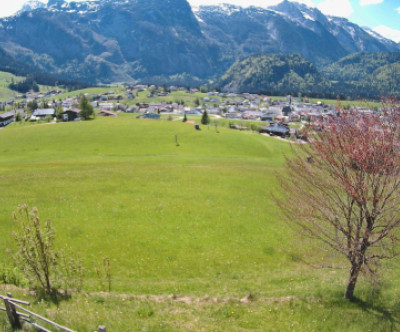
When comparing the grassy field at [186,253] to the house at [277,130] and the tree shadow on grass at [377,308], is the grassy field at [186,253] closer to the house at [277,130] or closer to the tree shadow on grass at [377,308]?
the tree shadow on grass at [377,308]

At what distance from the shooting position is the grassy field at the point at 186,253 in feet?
50.6

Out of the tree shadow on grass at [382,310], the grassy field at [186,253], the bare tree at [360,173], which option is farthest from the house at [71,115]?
the tree shadow on grass at [382,310]

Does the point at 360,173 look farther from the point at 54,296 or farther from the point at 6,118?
the point at 6,118

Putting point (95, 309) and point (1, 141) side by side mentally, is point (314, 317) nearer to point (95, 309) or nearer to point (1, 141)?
point (95, 309)

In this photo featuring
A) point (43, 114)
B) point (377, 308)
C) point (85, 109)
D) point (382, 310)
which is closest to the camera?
point (382, 310)

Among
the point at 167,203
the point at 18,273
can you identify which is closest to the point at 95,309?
the point at 18,273

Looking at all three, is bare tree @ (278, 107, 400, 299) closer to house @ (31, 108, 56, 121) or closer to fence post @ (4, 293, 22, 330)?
fence post @ (4, 293, 22, 330)

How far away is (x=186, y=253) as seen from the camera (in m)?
25.3

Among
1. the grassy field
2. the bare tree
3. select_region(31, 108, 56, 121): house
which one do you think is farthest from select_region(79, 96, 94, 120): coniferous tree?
the bare tree

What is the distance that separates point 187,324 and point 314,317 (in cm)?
680

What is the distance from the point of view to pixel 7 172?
46781 millimetres

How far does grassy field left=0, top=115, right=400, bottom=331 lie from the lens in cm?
1542

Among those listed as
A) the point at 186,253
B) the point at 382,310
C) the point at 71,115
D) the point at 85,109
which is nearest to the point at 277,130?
the point at 85,109

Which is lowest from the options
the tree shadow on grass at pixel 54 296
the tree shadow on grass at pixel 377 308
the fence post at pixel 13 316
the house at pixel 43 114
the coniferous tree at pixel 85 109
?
the tree shadow on grass at pixel 54 296
